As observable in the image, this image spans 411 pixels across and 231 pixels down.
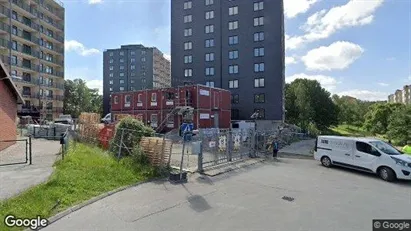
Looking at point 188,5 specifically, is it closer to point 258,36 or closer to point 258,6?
point 258,6

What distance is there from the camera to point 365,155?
13.4 m

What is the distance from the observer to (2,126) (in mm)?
15891

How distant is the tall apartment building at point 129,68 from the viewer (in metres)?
98.4

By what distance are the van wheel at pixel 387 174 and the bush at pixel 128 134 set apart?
10852mm

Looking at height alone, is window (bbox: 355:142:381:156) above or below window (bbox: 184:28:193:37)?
below

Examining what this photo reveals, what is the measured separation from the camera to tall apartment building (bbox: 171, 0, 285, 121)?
46.8 meters

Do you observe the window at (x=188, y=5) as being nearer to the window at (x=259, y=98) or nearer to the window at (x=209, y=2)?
the window at (x=209, y=2)

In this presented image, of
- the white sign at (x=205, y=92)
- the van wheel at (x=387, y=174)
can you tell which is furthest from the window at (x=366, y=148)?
the white sign at (x=205, y=92)

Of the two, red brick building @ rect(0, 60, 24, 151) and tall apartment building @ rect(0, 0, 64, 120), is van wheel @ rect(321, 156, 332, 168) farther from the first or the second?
tall apartment building @ rect(0, 0, 64, 120)

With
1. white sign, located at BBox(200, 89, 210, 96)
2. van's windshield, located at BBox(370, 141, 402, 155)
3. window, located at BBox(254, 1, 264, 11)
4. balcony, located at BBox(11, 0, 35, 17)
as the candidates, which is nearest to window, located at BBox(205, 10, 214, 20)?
window, located at BBox(254, 1, 264, 11)

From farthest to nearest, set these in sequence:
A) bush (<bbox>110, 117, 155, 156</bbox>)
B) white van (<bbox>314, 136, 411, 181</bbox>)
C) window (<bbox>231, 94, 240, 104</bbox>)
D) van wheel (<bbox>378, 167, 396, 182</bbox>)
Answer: window (<bbox>231, 94, 240, 104</bbox>), bush (<bbox>110, 117, 155, 156</bbox>), van wheel (<bbox>378, 167, 396, 182</bbox>), white van (<bbox>314, 136, 411, 181</bbox>)

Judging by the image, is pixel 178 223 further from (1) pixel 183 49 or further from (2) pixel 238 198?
(1) pixel 183 49

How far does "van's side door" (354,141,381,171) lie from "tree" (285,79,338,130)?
43.8 meters

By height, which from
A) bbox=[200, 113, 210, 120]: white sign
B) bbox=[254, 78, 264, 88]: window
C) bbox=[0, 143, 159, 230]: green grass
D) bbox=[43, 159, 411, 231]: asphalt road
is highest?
bbox=[254, 78, 264, 88]: window
